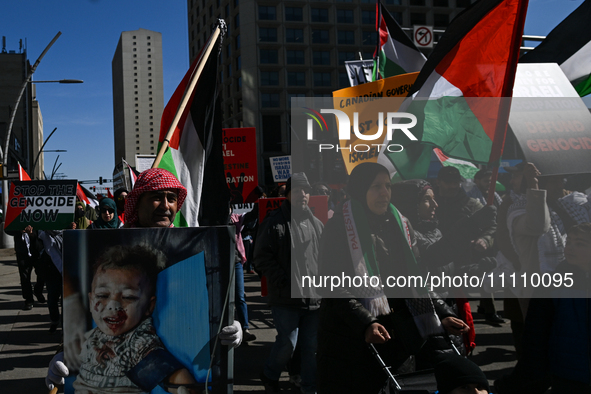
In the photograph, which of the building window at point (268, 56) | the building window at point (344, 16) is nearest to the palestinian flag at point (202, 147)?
the building window at point (268, 56)

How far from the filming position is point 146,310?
2.24 meters

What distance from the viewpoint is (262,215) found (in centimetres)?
659

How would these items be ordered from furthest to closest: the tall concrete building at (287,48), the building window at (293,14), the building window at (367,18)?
the building window at (367,18) < the building window at (293,14) < the tall concrete building at (287,48)

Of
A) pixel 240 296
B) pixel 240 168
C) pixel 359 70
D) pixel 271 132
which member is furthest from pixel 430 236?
pixel 271 132

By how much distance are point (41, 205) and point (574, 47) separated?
7.68 meters

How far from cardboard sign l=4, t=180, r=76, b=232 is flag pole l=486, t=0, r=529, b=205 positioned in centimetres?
688

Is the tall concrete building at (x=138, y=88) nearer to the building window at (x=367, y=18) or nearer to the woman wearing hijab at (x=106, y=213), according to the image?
the building window at (x=367, y=18)

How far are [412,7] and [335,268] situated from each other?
209ft

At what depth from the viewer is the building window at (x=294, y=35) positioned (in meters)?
60.2

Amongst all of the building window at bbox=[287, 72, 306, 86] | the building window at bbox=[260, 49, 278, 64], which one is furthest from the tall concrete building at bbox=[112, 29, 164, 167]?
the building window at bbox=[287, 72, 306, 86]

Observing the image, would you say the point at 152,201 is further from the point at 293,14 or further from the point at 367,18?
the point at 367,18

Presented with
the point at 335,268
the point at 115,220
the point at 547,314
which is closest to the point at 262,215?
the point at 115,220

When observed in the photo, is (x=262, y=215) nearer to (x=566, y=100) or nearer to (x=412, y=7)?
(x=566, y=100)

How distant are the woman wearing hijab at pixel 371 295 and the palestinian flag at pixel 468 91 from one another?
0.96 metres
